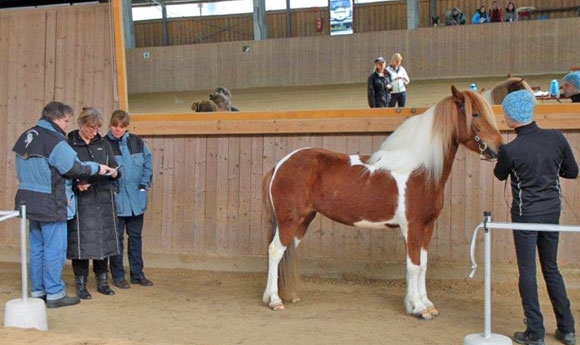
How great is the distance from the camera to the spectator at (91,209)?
5.20 metres

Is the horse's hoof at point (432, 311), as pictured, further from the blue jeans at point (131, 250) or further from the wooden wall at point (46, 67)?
the wooden wall at point (46, 67)

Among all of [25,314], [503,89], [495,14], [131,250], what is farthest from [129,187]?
[495,14]

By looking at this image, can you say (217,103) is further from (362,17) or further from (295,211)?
(362,17)

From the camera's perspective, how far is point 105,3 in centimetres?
666

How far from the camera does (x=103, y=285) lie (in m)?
5.59

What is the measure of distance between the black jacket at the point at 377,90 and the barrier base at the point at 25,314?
17.3 feet

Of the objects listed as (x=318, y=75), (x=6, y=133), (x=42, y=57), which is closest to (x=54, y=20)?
(x=42, y=57)

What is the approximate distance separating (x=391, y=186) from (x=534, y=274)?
51.7 inches

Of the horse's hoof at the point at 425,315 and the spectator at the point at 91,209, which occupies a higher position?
the spectator at the point at 91,209

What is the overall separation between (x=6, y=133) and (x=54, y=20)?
1366 millimetres

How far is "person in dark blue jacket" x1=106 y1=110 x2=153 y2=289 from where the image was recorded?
222 inches

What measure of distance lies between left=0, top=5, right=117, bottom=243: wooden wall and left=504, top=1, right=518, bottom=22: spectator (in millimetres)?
9841

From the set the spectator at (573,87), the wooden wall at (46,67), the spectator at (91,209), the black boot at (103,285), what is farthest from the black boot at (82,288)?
the spectator at (573,87)

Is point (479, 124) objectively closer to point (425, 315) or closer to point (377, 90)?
point (425, 315)
